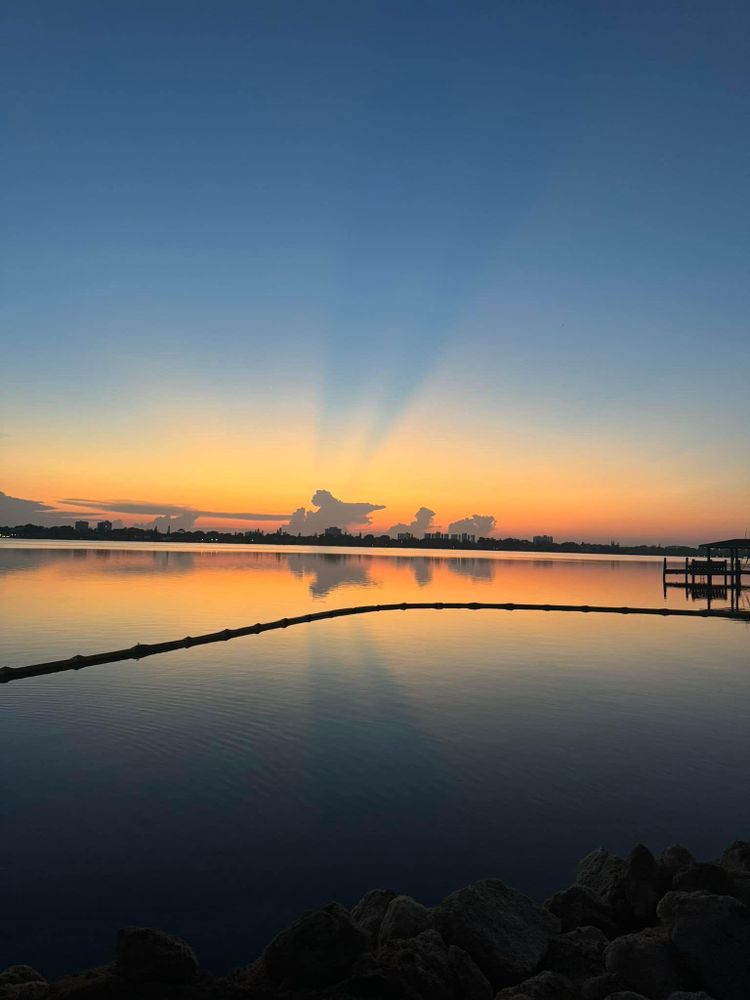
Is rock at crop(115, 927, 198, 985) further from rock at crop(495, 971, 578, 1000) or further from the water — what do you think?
rock at crop(495, 971, 578, 1000)

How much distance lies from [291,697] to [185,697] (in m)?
2.58

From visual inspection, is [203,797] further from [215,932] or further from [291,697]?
[291,697]

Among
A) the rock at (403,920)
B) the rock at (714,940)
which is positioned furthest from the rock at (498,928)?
the rock at (714,940)

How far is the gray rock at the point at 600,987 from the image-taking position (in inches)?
207

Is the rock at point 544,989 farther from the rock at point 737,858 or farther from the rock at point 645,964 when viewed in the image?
the rock at point 737,858

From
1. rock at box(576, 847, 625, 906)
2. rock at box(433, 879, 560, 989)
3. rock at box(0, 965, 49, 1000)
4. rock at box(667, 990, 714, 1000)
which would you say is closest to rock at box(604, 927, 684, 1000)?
rock at box(667, 990, 714, 1000)

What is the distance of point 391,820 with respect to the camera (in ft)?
30.2

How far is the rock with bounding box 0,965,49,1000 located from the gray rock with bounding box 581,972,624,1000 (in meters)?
4.23

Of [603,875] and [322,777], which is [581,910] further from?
[322,777]

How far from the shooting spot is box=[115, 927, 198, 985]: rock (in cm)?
514

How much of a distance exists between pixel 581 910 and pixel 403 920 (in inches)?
75.3

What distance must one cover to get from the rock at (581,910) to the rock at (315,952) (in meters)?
2.24

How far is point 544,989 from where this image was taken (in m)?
5.11

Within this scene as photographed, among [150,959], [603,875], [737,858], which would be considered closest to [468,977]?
[603,875]
